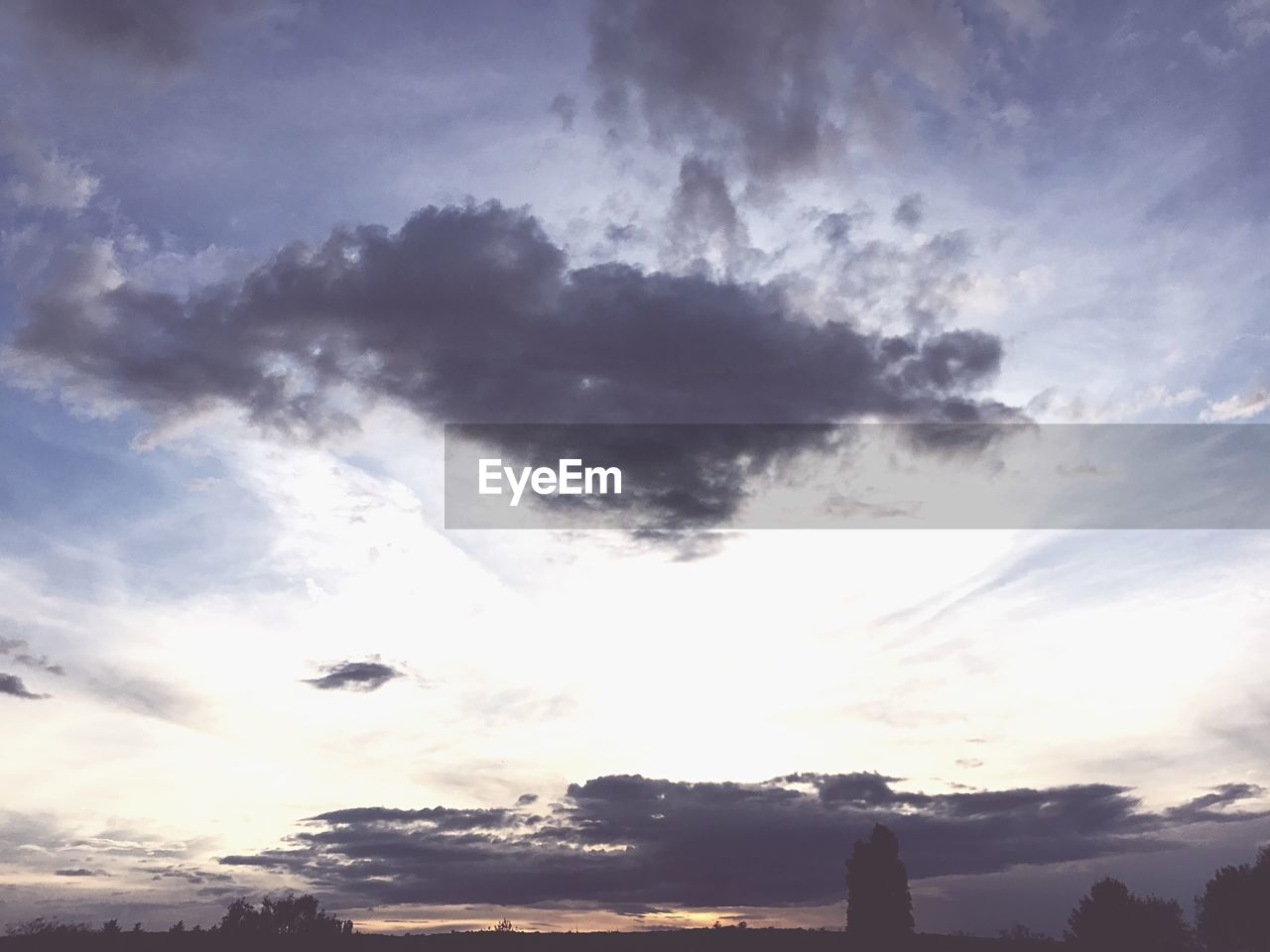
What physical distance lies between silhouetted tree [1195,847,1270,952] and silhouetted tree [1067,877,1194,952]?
344 centimetres

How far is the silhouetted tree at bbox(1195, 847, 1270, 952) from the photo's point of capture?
104938 mm

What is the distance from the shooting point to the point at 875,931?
2501 inches

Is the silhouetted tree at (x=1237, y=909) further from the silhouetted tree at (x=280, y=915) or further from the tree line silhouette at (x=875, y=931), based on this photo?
the silhouetted tree at (x=280, y=915)

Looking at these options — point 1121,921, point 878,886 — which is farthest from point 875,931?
point 1121,921

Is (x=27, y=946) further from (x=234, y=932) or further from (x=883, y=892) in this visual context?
(x=883, y=892)

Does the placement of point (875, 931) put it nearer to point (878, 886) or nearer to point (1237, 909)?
point (878, 886)

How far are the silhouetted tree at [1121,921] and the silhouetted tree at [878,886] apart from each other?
2731 centimetres

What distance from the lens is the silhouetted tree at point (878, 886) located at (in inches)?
3637

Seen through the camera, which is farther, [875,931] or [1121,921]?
[1121,921]

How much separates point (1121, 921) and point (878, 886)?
37166 millimetres

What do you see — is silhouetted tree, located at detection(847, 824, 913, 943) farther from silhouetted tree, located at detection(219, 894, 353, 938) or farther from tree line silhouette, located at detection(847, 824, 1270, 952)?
silhouetted tree, located at detection(219, 894, 353, 938)

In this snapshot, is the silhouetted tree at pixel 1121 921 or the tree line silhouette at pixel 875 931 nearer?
the tree line silhouette at pixel 875 931

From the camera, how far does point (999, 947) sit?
56.2m

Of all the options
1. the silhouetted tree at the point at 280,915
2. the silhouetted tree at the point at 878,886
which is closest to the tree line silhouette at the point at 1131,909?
the silhouetted tree at the point at 878,886
